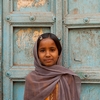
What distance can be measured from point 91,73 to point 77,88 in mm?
267

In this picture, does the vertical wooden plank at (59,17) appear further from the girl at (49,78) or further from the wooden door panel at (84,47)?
the girl at (49,78)

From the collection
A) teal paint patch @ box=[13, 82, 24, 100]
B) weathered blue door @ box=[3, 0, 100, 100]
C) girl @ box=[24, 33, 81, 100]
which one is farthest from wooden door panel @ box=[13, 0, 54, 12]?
teal paint patch @ box=[13, 82, 24, 100]

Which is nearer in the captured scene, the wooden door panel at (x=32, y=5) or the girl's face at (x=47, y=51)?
the girl's face at (x=47, y=51)

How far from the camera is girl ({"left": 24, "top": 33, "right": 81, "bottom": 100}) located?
6.67ft

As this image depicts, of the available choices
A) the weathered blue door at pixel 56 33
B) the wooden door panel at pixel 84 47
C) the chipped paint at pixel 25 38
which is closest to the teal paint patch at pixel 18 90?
the weathered blue door at pixel 56 33

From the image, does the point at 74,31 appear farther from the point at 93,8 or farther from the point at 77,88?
the point at 77,88

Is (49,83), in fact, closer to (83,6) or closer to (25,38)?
(25,38)

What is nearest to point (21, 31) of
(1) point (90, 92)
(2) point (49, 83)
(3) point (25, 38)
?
(3) point (25, 38)

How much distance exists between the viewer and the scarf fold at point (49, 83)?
2.03 m

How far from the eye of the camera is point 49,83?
6.69 ft

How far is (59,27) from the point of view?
7.68 ft

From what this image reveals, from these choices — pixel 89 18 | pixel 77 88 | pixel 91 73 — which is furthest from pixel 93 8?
pixel 77 88

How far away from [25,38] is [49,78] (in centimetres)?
46

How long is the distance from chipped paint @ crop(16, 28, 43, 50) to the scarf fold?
13.3 inches
